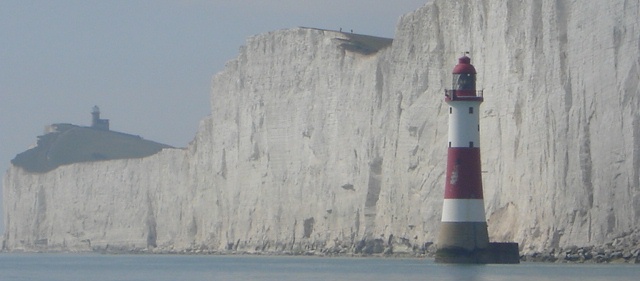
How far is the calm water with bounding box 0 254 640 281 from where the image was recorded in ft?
83.3

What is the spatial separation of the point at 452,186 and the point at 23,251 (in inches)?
1374

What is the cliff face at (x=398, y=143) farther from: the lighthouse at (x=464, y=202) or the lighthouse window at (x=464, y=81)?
the lighthouse at (x=464, y=202)

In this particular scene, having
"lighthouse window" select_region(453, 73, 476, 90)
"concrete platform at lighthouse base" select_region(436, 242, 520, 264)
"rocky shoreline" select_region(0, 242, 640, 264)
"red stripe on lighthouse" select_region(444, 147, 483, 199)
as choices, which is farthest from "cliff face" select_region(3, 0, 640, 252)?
"red stripe on lighthouse" select_region(444, 147, 483, 199)

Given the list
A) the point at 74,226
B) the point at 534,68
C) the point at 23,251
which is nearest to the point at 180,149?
the point at 74,226

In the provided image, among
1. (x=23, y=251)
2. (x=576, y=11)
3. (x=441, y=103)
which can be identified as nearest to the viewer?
(x=576, y=11)

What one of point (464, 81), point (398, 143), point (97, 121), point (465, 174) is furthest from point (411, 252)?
point (97, 121)

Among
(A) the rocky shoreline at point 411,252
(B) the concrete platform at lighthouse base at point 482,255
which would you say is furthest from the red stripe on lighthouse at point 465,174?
(A) the rocky shoreline at point 411,252

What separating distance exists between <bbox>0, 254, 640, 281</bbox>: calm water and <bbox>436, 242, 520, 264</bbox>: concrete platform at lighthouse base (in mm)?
147

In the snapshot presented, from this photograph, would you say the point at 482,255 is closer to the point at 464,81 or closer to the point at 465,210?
the point at 465,210

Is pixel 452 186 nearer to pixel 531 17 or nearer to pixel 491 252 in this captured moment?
pixel 491 252

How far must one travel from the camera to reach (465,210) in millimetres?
26656

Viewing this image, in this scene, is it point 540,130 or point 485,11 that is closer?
point 540,130

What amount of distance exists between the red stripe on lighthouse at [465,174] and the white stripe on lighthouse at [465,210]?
84mm

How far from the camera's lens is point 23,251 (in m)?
59.0
